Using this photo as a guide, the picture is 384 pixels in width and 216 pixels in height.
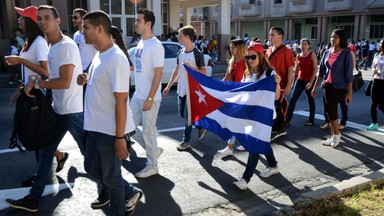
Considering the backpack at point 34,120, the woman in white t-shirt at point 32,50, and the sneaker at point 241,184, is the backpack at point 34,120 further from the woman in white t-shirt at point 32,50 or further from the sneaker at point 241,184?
the sneaker at point 241,184

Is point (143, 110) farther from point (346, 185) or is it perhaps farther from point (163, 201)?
point (346, 185)

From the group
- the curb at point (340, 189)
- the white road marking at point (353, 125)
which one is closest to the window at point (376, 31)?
the white road marking at point (353, 125)

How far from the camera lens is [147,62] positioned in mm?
4379

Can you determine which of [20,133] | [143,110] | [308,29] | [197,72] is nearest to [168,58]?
[197,72]

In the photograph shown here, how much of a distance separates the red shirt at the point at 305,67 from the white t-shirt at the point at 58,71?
4.89 metres

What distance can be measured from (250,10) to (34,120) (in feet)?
146

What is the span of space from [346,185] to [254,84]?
5.11ft

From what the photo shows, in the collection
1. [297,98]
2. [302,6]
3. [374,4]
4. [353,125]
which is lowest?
[353,125]

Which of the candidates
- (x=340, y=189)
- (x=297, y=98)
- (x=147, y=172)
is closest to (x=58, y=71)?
(x=147, y=172)

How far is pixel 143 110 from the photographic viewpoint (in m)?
4.44

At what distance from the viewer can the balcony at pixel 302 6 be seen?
3972 centimetres

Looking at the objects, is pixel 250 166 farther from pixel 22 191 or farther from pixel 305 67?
pixel 305 67

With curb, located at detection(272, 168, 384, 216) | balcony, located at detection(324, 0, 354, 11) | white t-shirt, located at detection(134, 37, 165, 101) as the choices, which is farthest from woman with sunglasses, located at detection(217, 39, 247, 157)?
balcony, located at detection(324, 0, 354, 11)

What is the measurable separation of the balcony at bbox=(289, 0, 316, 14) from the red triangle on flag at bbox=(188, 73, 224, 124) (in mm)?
38066
